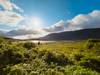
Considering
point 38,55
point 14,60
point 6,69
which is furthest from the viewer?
point 38,55

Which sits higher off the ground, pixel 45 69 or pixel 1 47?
pixel 1 47

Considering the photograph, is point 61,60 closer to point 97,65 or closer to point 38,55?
point 38,55

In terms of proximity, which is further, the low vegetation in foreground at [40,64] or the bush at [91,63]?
the bush at [91,63]

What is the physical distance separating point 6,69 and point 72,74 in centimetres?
524

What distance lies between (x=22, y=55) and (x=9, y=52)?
4.09ft

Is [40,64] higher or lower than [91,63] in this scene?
higher

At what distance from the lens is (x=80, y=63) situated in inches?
870

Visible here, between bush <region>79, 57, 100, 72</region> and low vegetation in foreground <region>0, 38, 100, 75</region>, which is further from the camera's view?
bush <region>79, 57, 100, 72</region>

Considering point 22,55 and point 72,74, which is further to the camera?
point 22,55

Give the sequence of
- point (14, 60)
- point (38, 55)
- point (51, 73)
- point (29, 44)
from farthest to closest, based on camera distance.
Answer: point (29, 44) → point (38, 55) → point (14, 60) → point (51, 73)

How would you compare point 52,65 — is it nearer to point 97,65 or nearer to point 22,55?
point 22,55

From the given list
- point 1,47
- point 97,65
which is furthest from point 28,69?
point 97,65

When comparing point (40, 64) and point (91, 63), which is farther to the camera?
point (91, 63)

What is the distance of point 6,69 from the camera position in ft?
58.7
